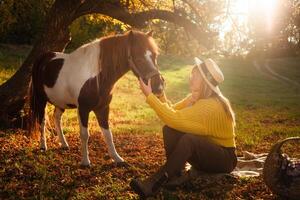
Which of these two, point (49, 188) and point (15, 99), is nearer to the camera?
point (49, 188)

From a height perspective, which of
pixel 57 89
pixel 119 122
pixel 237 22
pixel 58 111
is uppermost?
pixel 237 22

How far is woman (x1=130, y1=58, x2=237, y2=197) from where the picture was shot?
5.88 m

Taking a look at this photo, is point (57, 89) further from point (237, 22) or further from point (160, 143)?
point (237, 22)

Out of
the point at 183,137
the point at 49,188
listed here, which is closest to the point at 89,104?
the point at 49,188

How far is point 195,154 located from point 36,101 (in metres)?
4.42

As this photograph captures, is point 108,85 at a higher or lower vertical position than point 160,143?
higher

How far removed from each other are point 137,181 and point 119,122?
9.02 m

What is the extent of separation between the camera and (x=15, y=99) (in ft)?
35.7

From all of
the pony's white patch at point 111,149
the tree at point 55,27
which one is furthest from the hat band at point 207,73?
the tree at point 55,27

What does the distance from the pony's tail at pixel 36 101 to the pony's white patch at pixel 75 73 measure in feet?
1.93

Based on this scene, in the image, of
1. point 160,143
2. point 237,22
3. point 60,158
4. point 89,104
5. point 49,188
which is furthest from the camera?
point 160,143

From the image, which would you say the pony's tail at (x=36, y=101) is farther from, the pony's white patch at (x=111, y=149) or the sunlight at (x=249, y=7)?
the sunlight at (x=249, y=7)

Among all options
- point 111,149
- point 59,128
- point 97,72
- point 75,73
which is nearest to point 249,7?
point 97,72

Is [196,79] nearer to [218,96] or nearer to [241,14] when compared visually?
[218,96]
